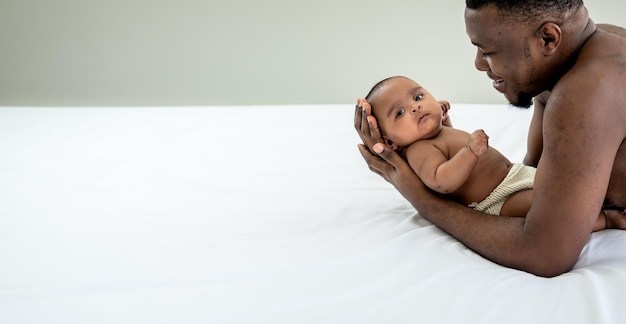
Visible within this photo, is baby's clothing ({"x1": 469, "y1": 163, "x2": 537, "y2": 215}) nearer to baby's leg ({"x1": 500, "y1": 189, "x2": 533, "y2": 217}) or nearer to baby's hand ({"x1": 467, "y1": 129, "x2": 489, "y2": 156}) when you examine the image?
baby's leg ({"x1": 500, "y1": 189, "x2": 533, "y2": 217})

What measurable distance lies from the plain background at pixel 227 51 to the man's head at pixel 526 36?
2.76 metres

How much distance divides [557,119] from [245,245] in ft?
2.24

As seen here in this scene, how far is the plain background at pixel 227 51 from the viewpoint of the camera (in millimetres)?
4047

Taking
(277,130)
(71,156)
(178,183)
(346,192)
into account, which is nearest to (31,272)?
(178,183)

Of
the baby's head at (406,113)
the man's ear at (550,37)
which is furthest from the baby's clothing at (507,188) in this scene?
the man's ear at (550,37)

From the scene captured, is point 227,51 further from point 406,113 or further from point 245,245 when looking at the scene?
point 245,245

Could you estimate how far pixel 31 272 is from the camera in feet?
4.23

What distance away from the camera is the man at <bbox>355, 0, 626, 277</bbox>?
3.82 feet

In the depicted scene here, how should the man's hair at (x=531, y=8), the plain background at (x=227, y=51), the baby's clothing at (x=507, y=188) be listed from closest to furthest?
1. the man's hair at (x=531, y=8)
2. the baby's clothing at (x=507, y=188)
3. the plain background at (x=227, y=51)

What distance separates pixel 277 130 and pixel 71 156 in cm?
74

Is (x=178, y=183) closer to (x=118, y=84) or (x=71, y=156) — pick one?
(x=71, y=156)

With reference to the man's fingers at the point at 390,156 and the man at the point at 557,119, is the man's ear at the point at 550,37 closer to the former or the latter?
the man at the point at 557,119

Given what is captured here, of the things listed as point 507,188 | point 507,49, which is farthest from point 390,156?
point 507,49

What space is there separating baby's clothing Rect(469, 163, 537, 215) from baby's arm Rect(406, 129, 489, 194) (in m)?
0.07
